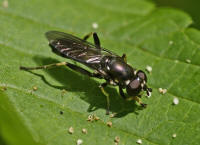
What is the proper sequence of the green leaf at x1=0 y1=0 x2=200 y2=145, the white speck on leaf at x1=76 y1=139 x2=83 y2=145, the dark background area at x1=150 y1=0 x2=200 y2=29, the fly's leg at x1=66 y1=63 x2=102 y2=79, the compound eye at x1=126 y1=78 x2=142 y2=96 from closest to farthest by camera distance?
the white speck on leaf at x1=76 y1=139 x2=83 y2=145, the green leaf at x1=0 y1=0 x2=200 y2=145, the compound eye at x1=126 y1=78 x2=142 y2=96, the fly's leg at x1=66 y1=63 x2=102 y2=79, the dark background area at x1=150 y1=0 x2=200 y2=29

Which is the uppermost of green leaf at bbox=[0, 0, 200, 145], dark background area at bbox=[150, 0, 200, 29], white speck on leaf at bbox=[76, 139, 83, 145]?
dark background area at bbox=[150, 0, 200, 29]

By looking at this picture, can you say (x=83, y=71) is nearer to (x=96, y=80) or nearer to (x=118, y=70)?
(x=96, y=80)

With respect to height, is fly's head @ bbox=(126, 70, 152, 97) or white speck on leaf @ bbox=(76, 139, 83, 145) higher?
fly's head @ bbox=(126, 70, 152, 97)

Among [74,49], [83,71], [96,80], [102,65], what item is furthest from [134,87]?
[74,49]

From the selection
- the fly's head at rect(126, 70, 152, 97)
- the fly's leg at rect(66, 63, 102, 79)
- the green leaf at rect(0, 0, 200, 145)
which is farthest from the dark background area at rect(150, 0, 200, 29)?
the fly's leg at rect(66, 63, 102, 79)

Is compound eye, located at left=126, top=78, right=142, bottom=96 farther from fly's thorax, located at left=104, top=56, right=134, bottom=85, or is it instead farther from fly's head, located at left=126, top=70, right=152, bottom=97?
fly's thorax, located at left=104, top=56, right=134, bottom=85

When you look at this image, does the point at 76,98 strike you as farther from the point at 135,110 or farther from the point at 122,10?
the point at 122,10

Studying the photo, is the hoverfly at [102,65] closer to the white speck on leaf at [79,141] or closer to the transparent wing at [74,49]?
the transparent wing at [74,49]

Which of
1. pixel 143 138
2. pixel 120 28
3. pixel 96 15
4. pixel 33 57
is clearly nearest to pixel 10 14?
pixel 33 57
